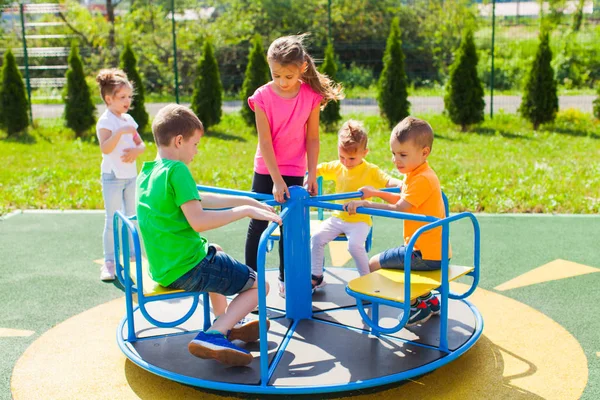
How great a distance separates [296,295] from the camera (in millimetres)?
3695

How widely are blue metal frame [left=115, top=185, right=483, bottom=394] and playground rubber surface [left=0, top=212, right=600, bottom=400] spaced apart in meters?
0.11

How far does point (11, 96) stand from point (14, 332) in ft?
29.0

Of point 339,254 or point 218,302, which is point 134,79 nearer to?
point 339,254

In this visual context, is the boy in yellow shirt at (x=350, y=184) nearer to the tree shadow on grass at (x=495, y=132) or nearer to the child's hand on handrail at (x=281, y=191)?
the child's hand on handrail at (x=281, y=191)

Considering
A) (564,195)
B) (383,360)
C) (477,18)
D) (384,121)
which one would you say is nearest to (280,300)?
(383,360)

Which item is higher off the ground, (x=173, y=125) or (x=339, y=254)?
(x=173, y=125)

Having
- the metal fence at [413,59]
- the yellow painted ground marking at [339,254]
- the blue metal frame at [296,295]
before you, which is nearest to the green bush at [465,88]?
the metal fence at [413,59]

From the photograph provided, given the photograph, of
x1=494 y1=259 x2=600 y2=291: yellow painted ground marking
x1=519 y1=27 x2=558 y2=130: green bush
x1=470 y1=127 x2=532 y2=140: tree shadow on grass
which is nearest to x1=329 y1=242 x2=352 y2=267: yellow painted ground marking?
x1=494 y1=259 x2=600 y2=291: yellow painted ground marking

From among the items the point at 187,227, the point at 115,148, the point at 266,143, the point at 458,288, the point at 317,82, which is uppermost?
the point at 317,82

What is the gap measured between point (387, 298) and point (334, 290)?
3.87ft

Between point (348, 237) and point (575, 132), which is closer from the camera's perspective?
point (348, 237)

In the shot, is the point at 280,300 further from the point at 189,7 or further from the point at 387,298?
the point at 189,7

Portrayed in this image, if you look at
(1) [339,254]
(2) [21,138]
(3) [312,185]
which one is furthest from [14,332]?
(2) [21,138]

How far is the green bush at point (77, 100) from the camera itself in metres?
11.5
